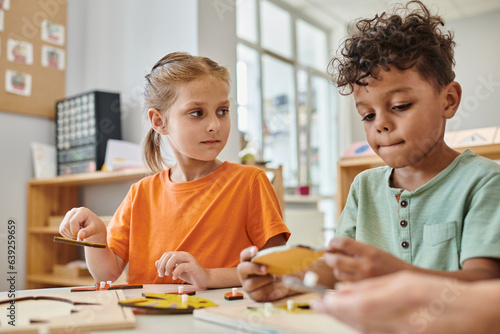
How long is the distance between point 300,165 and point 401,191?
174 inches

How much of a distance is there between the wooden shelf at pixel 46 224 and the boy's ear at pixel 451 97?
206cm

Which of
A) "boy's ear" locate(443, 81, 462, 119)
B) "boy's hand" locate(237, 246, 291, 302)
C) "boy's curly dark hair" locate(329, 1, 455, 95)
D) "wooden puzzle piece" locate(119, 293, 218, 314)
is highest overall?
"boy's curly dark hair" locate(329, 1, 455, 95)

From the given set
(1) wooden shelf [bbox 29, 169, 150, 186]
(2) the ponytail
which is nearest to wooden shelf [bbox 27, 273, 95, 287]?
(1) wooden shelf [bbox 29, 169, 150, 186]

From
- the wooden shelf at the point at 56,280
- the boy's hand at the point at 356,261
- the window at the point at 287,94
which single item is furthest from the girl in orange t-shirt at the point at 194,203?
the window at the point at 287,94

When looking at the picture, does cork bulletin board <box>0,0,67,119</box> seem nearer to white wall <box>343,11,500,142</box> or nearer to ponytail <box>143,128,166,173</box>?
ponytail <box>143,128,166,173</box>

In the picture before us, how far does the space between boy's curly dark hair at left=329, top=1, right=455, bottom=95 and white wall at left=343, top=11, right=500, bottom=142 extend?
15.5 ft

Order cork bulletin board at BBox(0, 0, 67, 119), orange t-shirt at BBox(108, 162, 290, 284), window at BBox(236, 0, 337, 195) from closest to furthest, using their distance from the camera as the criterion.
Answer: orange t-shirt at BBox(108, 162, 290, 284)
cork bulletin board at BBox(0, 0, 67, 119)
window at BBox(236, 0, 337, 195)

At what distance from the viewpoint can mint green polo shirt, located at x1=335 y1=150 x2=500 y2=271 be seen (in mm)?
705

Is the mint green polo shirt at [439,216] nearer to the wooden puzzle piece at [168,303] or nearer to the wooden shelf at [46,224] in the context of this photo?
the wooden puzzle piece at [168,303]

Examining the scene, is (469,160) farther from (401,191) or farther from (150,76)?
(150,76)

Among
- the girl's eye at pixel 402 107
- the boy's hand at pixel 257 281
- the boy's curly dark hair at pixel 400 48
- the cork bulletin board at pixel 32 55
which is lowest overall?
the boy's hand at pixel 257 281

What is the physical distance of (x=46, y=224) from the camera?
2854 millimetres

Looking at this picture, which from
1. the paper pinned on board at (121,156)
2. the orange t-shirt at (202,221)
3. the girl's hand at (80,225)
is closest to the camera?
the girl's hand at (80,225)

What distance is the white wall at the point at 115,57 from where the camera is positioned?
2.26 meters
